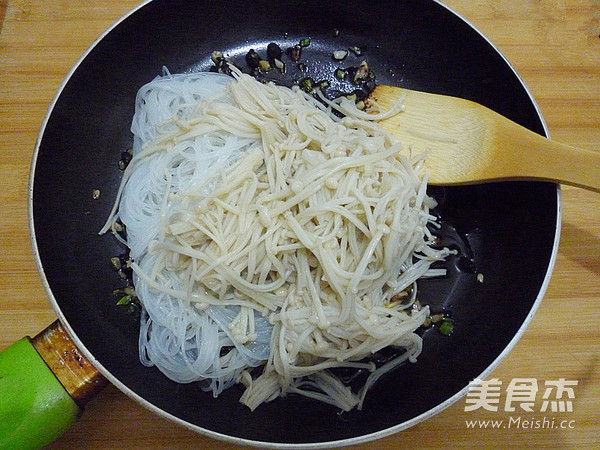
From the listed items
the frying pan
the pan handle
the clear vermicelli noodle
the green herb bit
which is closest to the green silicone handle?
the pan handle

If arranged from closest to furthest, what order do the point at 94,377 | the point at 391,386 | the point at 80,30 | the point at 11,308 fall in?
the point at 94,377
the point at 391,386
the point at 11,308
the point at 80,30

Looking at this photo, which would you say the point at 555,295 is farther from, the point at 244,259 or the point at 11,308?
the point at 11,308

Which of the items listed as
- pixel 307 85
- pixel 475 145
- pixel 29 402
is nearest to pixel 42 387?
pixel 29 402

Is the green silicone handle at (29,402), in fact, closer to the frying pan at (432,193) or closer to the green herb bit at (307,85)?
the frying pan at (432,193)

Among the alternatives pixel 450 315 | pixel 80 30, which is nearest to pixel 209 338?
pixel 450 315

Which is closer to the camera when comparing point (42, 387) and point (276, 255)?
point (42, 387)

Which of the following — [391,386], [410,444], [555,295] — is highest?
[555,295]

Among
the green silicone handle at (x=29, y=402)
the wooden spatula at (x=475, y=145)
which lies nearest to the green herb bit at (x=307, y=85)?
the wooden spatula at (x=475, y=145)

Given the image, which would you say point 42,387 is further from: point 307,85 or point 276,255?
point 307,85
